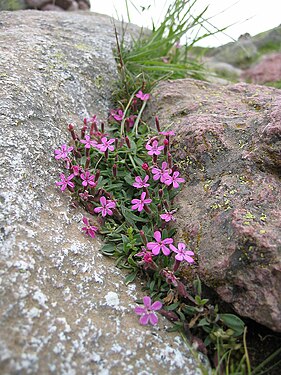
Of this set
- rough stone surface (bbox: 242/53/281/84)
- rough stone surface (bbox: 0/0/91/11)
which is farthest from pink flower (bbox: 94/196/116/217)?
rough stone surface (bbox: 242/53/281/84)

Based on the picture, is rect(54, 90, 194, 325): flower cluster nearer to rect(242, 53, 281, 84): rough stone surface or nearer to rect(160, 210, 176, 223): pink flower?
rect(160, 210, 176, 223): pink flower

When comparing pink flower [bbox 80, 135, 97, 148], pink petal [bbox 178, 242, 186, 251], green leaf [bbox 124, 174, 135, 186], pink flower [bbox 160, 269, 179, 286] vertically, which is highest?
pink flower [bbox 80, 135, 97, 148]

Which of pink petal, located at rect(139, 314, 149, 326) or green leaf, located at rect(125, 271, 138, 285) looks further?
green leaf, located at rect(125, 271, 138, 285)

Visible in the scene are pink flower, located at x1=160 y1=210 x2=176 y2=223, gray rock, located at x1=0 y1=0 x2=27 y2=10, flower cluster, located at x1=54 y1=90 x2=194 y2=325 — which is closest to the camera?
flower cluster, located at x1=54 y1=90 x2=194 y2=325

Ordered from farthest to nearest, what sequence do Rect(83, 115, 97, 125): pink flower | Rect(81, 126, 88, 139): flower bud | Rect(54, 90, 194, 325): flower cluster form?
1. Rect(83, 115, 97, 125): pink flower
2. Rect(81, 126, 88, 139): flower bud
3. Rect(54, 90, 194, 325): flower cluster

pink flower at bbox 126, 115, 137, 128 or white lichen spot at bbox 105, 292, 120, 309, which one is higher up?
pink flower at bbox 126, 115, 137, 128

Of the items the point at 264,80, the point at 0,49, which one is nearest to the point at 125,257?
the point at 0,49

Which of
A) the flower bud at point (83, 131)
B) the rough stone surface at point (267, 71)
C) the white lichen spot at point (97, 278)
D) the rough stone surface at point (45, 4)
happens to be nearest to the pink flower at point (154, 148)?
the flower bud at point (83, 131)
